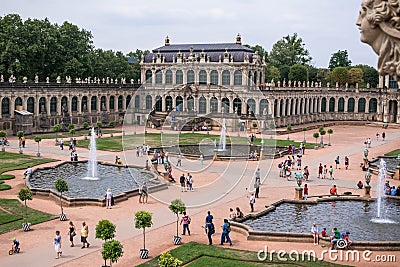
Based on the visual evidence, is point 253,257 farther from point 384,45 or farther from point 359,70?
point 359,70

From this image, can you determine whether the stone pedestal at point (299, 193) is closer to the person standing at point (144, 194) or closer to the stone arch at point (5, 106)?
the person standing at point (144, 194)

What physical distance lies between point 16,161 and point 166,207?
904 inches

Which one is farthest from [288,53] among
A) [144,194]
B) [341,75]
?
[144,194]

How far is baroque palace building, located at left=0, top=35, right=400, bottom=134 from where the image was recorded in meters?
76.7

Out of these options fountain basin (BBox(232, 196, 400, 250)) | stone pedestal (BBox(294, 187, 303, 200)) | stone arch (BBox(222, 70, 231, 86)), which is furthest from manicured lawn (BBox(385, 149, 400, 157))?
stone arch (BBox(222, 70, 231, 86))

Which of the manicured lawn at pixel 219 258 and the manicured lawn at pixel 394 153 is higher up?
the manicured lawn at pixel 394 153

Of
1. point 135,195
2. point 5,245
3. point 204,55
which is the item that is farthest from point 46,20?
point 5,245

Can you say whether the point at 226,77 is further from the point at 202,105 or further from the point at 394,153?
the point at 394,153

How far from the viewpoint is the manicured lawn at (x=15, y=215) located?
29222 mm

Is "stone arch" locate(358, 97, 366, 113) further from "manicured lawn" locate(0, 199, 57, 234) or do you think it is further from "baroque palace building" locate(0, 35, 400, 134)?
"manicured lawn" locate(0, 199, 57, 234)

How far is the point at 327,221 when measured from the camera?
30938mm

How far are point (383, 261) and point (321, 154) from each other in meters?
36.9

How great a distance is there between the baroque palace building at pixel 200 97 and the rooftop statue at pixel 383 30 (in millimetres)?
54052

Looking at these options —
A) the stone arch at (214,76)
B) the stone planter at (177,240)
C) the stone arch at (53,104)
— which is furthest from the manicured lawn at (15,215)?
the stone arch at (214,76)
